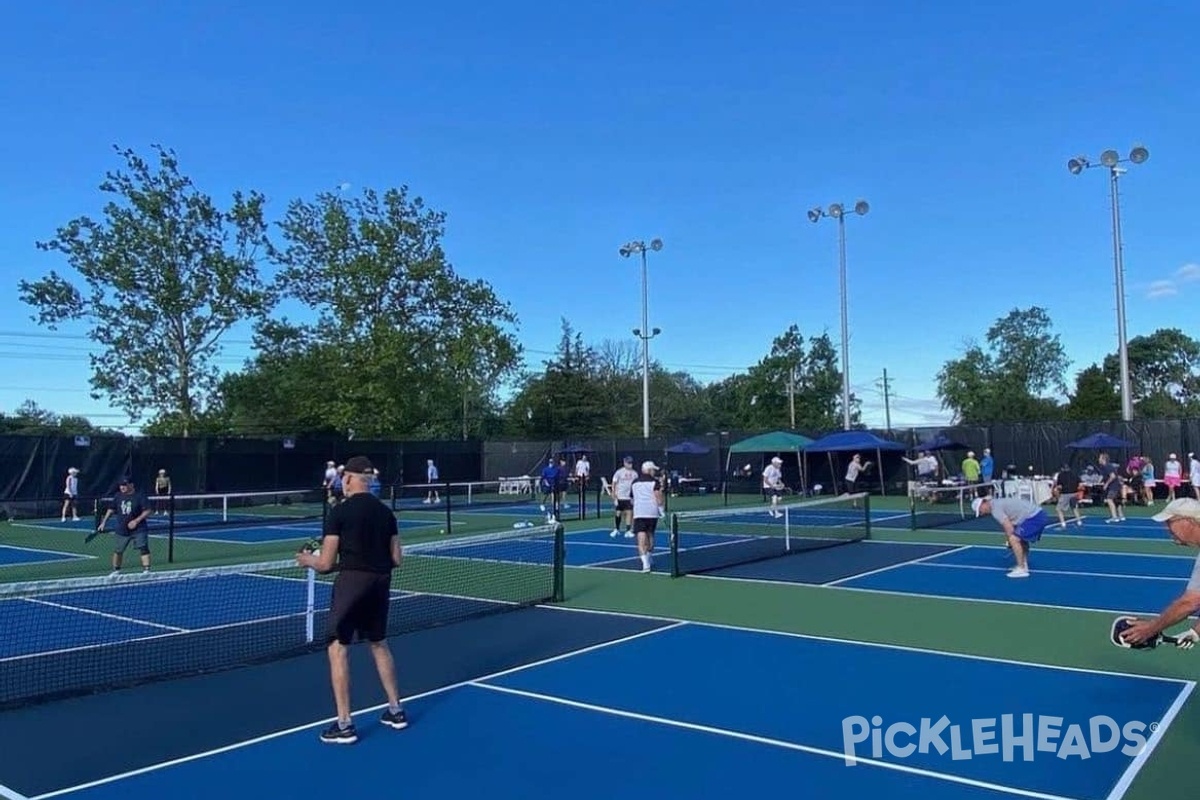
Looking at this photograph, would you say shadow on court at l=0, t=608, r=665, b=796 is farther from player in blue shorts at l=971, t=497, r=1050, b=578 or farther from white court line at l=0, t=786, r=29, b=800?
player in blue shorts at l=971, t=497, r=1050, b=578

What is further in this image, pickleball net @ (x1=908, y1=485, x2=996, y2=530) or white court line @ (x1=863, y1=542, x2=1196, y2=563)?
pickleball net @ (x1=908, y1=485, x2=996, y2=530)

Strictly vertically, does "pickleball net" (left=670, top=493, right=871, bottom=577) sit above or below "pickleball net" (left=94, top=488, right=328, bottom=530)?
below

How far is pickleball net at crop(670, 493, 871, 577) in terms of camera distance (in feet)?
47.6

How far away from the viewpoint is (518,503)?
31000 millimetres

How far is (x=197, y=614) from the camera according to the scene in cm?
1064

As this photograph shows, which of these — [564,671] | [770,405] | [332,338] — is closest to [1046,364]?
[770,405]

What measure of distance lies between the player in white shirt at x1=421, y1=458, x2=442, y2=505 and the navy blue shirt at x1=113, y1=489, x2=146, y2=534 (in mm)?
17808

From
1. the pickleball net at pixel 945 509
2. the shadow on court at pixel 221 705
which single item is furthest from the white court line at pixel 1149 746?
the pickleball net at pixel 945 509

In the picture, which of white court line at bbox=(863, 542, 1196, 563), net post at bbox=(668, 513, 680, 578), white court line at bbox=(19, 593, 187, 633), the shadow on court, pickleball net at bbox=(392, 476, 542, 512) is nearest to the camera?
the shadow on court

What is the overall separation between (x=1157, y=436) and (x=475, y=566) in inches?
896

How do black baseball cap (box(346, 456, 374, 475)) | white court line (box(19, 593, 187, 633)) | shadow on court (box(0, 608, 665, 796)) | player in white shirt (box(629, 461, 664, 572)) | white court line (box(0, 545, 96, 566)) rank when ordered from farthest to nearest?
white court line (box(0, 545, 96, 566)), player in white shirt (box(629, 461, 664, 572)), white court line (box(19, 593, 187, 633)), black baseball cap (box(346, 456, 374, 475)), shadow on court (box(0, 608, 665, 796))

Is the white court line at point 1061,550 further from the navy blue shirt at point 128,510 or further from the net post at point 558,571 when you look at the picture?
the navy blue shirt at point 128,510

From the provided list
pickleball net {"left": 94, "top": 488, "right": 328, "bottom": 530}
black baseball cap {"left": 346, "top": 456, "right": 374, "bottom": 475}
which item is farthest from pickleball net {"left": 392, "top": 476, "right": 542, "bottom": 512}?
black baseball cap {"left": 346, "top": 456, "right": 374, "bottom": 475}

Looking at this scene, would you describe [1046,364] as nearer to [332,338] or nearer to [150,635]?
[332,338]
